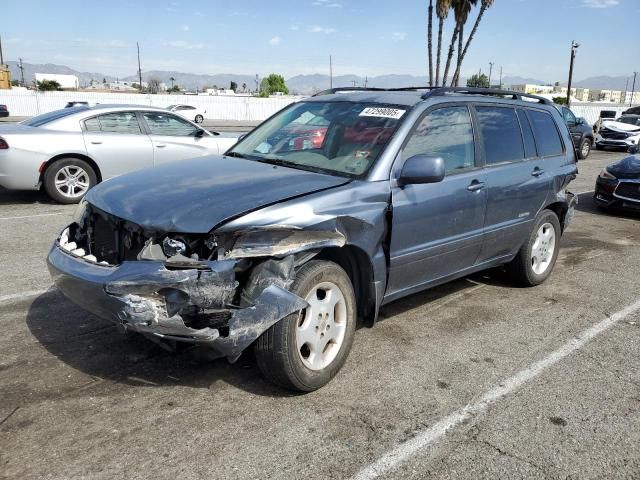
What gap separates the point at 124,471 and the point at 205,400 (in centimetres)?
69

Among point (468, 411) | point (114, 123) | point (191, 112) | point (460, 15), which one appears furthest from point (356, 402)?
point (191, 112)

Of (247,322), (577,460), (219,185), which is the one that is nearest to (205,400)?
(247,322)

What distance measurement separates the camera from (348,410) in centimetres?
316

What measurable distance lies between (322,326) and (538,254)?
3.08m

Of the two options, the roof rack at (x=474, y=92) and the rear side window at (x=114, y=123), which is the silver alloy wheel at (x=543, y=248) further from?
the rear side window at (x=114, y=123)

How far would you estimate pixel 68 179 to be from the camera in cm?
864

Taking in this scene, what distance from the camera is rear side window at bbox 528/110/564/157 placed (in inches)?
209

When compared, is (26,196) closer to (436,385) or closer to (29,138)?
(29,138)

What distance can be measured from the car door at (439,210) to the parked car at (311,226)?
1 cm

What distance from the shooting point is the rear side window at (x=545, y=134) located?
530cm

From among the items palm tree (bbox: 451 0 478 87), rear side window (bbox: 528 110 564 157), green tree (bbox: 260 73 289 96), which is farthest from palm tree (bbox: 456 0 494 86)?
green tree (bbox: 260 73 289 96)

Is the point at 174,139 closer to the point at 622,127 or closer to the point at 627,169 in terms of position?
the point at 627,169

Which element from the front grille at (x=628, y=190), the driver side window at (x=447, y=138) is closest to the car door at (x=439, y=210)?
the driver side window at (x=447, y=138)

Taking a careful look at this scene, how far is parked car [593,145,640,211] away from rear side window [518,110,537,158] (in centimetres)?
532
